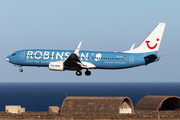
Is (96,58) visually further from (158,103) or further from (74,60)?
(158,103)

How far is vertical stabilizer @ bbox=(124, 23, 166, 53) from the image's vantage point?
7069 centimetres

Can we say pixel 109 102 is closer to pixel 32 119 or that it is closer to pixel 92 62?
pixel 92 62

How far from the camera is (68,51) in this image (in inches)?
2758

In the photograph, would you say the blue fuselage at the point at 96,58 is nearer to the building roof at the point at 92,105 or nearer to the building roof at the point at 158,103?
the building roof at the point at 92,105

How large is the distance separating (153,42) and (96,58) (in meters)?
13.1

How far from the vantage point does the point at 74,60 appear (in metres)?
66.8

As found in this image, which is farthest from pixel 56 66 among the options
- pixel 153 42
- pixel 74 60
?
pixel 153 42

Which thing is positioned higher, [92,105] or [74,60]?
[74,60]

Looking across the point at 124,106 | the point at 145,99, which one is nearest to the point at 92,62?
the point at 124,106

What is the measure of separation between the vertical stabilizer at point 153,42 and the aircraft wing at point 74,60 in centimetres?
1173

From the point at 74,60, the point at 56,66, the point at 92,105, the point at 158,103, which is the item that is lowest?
the point at 92,105

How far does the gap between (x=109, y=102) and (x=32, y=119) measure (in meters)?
24.3

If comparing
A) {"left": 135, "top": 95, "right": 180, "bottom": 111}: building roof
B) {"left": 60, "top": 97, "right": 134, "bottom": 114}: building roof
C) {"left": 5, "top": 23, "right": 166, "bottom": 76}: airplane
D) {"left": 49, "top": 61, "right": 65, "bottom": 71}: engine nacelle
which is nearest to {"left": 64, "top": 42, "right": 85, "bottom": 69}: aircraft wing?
{"left": 5, "top": 23, "right": 166, "bottom": 76}: airplane

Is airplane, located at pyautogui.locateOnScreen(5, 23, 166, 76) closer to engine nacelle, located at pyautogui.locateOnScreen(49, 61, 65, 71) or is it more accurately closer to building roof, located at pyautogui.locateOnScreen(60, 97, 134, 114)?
engine nacelle, located at pyautogui.locateOnScreen(49, 61, 65, 71)
